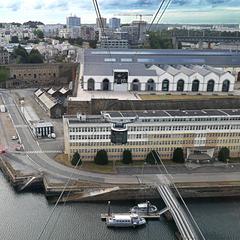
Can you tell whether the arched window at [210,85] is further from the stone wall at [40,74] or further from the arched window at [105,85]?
the stone wall at [40,74]

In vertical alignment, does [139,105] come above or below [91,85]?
below

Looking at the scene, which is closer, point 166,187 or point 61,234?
point 61,234

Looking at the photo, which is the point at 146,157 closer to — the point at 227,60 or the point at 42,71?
the point at 227,60

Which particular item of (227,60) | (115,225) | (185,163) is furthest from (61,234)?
(227,60)

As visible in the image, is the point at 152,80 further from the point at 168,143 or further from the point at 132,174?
the point at 132,174

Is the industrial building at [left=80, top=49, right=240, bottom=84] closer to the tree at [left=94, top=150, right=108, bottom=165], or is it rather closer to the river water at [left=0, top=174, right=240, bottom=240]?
the tree at [left=94, top=150, right=108, bottom=165]

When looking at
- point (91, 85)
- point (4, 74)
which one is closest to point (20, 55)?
point (4, 74)

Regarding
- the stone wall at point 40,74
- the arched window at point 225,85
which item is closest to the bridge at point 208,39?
the stone wall at point 40,74
